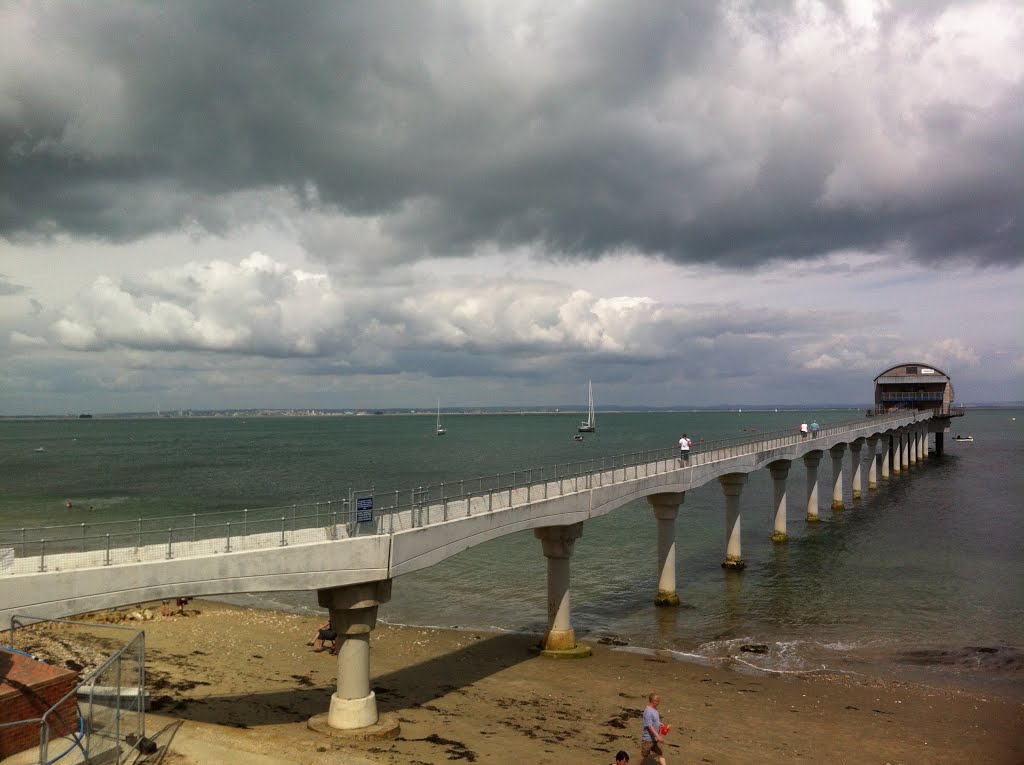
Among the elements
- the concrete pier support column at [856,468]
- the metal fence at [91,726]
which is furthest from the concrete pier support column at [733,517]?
the concrete pier support column at [856,468]

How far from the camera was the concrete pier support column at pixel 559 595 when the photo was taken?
2667cm

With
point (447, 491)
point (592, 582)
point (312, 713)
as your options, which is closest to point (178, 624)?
point (312, 713)

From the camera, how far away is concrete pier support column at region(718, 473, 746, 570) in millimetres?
41781

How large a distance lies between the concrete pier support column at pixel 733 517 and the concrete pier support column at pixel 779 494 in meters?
9.08

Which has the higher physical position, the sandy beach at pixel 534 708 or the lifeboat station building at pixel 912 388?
the lifeboat station building at pixel 912 388

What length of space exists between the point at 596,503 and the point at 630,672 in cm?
614

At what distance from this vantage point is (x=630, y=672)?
2527 cm

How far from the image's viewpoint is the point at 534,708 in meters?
21.4

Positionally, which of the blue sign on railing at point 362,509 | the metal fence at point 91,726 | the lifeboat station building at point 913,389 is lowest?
the metal fence at point 91,726

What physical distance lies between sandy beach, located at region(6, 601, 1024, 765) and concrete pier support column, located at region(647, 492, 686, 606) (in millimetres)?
7262

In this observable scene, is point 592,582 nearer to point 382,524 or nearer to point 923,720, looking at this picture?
point 923,720

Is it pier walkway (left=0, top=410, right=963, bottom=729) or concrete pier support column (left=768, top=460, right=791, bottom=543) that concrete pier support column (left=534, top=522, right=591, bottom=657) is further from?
concrete pier support column (left=768, top=460, right=791, bottom=543)

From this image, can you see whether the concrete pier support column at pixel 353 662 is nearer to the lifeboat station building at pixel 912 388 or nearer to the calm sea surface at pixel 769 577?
the calm sea surface at pixel 769 577

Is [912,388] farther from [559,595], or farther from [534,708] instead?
[534,708]
